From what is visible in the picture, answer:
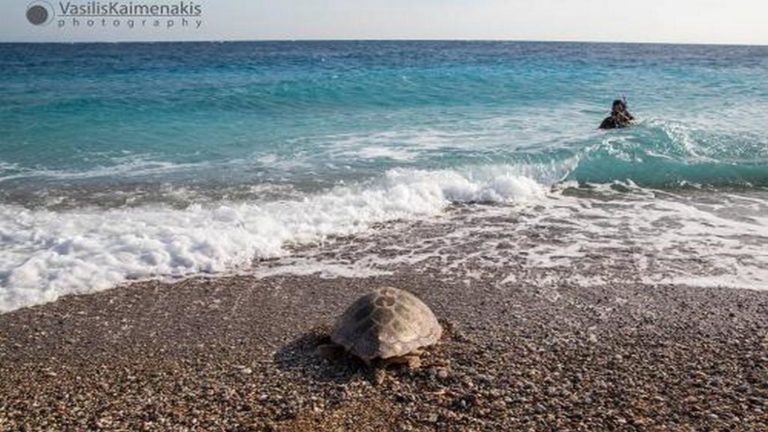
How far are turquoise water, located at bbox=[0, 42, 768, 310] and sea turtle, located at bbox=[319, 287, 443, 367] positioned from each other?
9.43 ft

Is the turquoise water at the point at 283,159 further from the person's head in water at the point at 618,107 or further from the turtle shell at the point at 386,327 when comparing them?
the turtle shell at the point at 386,327

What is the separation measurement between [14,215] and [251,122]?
11.0 meters

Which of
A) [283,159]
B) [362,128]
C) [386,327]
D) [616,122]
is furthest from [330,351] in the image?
[616,122]

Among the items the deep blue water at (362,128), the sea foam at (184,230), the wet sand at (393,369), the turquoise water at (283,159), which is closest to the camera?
the wet sand at (393,369)

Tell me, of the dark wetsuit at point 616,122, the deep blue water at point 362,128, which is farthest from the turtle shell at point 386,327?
the dark wetsuit at point 616,122

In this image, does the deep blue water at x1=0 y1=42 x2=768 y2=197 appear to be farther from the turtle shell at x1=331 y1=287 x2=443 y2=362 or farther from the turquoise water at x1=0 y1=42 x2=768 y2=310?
the turtle shell at x1=331 y1=287 x2=443 y2=362

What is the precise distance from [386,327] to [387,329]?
23 mm

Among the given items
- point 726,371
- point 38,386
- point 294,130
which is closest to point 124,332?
point 38,386

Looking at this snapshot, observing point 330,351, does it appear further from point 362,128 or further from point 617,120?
point 617,120

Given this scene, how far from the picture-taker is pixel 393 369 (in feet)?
16.8

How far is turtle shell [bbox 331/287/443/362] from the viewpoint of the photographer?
5.06 m

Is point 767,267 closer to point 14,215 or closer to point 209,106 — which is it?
point 14,215

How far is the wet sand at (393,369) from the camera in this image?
4.46 metres

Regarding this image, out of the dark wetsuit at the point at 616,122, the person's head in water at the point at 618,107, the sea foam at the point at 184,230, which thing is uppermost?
the person's head in water at the point at 618,107
